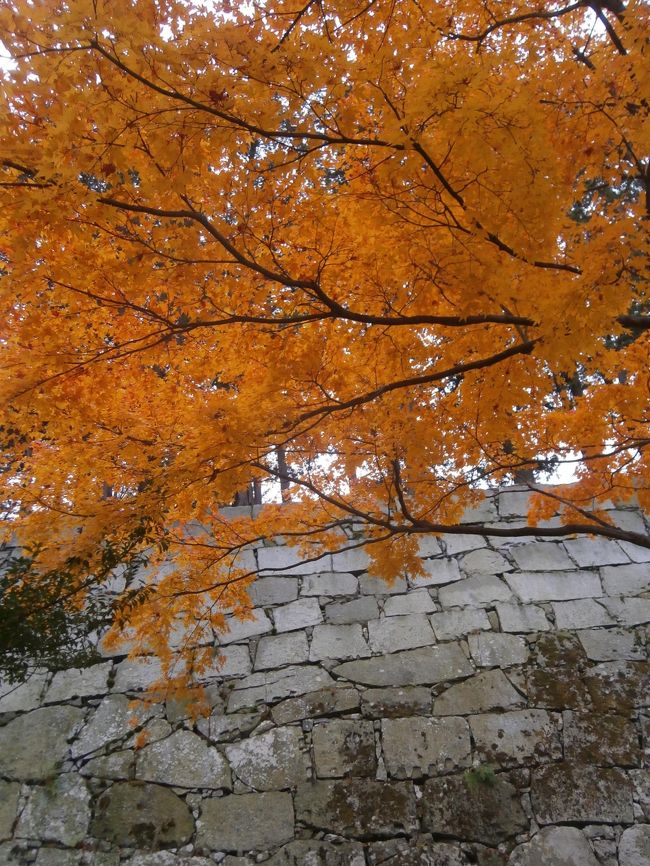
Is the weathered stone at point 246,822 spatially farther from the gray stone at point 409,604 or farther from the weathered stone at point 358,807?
the gray stone at point 409,604

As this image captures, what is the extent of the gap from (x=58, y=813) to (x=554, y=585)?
4549 millimetres

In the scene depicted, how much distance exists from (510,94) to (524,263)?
66cm

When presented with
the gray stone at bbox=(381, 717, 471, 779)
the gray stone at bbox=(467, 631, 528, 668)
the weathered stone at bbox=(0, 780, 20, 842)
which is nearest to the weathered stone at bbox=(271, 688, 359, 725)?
the gray stone at bbox=(381, 717, 471, 779)

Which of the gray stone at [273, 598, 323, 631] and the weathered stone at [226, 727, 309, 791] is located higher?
the gray stone at [273, 598, 323, 631]

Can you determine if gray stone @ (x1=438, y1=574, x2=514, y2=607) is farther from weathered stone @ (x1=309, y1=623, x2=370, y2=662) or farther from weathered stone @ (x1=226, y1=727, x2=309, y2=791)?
weathered stone @ (x1=226, y1=727, x2=309, y2=791)

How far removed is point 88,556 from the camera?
2.54 m

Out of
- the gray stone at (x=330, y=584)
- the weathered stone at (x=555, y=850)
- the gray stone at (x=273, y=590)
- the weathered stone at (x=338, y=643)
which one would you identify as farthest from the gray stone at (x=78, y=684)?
the weathered stone at (x=555, y=850)

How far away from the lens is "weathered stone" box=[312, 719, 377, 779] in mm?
4105

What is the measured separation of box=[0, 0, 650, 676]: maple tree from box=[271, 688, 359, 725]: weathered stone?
1.54m

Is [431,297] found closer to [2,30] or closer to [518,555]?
[2,30]

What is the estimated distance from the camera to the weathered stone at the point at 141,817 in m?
3.80

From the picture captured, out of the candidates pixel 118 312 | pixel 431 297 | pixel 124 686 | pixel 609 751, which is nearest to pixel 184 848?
pixel 124 686

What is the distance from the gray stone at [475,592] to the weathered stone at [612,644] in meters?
0.73

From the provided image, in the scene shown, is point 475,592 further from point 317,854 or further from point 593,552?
point 317,854
